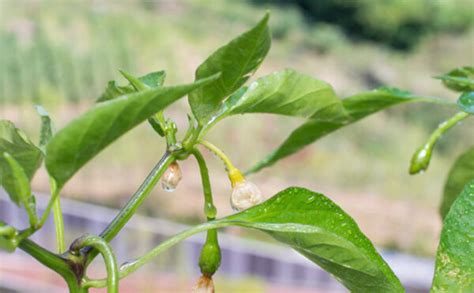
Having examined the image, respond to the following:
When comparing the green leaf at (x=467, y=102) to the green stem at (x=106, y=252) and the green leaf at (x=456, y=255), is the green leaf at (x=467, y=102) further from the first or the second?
the green stem at (x=106, y=252)

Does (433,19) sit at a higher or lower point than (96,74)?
higher

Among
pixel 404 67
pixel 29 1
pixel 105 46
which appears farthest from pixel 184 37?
pixel 404 67

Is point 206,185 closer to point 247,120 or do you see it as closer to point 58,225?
point 58,225

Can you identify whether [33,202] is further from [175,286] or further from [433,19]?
[433,19]

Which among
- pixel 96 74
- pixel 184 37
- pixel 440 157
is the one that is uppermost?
pixel 184 37

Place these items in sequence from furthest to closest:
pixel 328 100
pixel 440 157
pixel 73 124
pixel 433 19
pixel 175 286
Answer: pixel 433 19, pixel 440 157, pixel 175 286, pixel 328 100, pixel 73 124

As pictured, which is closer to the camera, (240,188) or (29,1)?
(240,188)

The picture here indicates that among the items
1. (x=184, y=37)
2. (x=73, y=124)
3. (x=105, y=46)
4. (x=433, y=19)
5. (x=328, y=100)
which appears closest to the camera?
(x=73, y=124)

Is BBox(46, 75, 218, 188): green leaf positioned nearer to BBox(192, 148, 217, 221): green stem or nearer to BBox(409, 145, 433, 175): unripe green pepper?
BBox(192, 148, 217, 221): green stem
